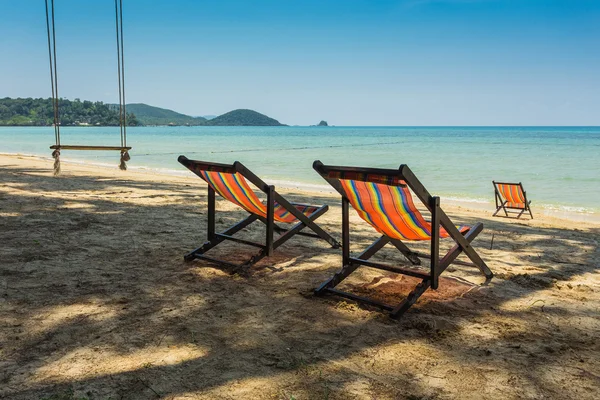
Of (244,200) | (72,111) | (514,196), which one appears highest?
(72,111)

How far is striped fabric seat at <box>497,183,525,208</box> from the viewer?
9.80 meters

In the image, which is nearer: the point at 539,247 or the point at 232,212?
the point at 539,247

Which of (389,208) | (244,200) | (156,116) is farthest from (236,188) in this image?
(156,116)

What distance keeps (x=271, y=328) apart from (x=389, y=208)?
108cm

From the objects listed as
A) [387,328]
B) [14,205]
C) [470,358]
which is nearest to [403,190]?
[387,328]

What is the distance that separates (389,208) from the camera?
324 cm

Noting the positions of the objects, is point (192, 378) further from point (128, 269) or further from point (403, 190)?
point (128, 269)

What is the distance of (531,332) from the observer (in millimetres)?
2896

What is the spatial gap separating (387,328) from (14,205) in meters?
5.75

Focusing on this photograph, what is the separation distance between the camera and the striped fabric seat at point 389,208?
10.2 feet

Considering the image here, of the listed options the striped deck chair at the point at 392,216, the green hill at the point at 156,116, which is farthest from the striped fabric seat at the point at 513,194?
the green hill at the point at 156,116

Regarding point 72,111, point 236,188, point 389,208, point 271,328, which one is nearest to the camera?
point 271,328

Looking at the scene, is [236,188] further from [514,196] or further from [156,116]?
[156,116]

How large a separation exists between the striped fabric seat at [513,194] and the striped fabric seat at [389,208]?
7332mm
